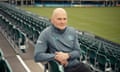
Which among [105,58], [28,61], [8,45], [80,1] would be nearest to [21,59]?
[28,61]

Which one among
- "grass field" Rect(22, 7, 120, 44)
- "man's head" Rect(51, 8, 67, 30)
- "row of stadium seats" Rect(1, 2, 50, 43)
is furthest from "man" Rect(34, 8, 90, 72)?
"grass field" Rect(22, 7, 120, 44)

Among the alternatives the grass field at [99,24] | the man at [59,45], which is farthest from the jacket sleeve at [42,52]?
the grass field at [99,24]

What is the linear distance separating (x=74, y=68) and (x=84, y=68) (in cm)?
13

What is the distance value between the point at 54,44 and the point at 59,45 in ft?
0.25

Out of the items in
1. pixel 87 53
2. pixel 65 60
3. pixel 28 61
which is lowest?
pixel 28 61

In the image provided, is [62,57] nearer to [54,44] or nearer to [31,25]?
[54,44]

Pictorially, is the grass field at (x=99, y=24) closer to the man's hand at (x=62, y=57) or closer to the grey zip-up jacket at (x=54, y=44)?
the grey zip-up jacket at (x=54, y=44)

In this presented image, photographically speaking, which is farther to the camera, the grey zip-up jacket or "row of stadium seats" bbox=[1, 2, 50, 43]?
"row of stadium seats" bbox=[1, 2, 50, 43]

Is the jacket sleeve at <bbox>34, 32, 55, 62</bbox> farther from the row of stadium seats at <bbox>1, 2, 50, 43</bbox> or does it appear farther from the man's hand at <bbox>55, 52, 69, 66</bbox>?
the row of stadium seats at <bbox>1, 2, 50, 43</bbox>

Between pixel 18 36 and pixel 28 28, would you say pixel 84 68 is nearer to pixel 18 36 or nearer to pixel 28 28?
pixel 18 36

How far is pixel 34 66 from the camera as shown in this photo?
6.87 m

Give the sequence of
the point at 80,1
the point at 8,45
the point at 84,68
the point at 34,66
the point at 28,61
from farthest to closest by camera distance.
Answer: the point at 80,1, the point at 8,45, the point at 28,61, the point at 34,66, the point at 84,68

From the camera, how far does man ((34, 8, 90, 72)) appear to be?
364 cm

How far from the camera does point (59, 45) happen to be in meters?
3.74
